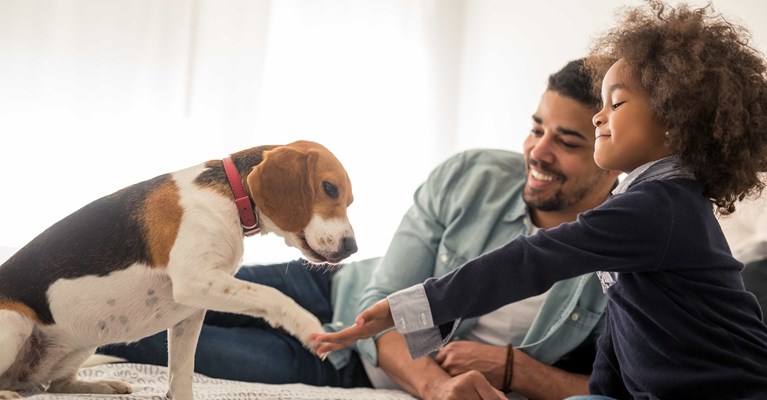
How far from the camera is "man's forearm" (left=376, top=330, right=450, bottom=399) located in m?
1.98

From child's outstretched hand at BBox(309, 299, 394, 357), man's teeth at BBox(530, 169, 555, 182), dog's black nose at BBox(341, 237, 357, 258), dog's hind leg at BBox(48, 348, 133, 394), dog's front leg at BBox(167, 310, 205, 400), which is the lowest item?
dog's hind leg at BBox(48, 348, 133, 394)

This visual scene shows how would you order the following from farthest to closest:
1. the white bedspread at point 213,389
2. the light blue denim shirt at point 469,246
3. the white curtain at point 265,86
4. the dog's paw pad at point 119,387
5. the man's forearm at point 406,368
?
the white curtain at point 265,86, the light blue denim shirt at point 469,246, the man's forearm at point 406,368, the white bedspread at point 213,389, the dog's paw pad at point 119,387

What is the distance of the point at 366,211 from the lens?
11.4 ft

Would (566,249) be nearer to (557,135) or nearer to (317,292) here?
(557,135)

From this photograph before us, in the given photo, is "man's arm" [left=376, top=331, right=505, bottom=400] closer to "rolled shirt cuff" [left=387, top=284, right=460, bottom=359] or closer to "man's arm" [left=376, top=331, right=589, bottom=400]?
"man's arm" [left=376, top=331, right=589, bottom=400]

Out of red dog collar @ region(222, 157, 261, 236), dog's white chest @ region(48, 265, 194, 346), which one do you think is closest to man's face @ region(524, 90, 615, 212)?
red dog collar @ region(222, 157, 261, 236)

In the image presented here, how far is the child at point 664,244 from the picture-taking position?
1287mm

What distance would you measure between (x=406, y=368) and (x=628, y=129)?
949 millimetres

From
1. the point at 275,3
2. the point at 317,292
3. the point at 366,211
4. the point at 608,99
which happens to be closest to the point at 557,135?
the point at 608,99

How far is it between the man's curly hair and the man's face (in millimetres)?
719

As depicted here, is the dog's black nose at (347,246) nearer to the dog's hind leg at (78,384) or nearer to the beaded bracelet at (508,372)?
the dog's hind leg at (78,384)

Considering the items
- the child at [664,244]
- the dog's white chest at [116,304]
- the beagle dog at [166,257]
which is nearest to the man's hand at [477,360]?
the child at [664,244]

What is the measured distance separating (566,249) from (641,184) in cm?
21

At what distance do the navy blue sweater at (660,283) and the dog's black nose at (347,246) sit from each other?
0.48 ft
